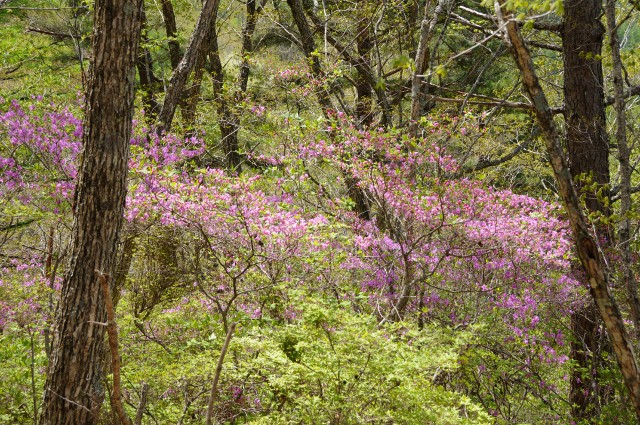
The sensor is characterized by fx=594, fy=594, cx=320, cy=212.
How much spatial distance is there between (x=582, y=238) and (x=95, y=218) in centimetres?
261

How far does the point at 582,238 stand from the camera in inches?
81.2

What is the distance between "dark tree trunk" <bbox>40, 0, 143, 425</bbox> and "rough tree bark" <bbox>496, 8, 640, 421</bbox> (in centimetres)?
232

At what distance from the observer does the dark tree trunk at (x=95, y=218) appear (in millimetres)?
3379

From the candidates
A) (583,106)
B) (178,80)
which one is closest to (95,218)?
(178,80)

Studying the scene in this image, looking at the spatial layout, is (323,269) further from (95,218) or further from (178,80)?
(178,80)

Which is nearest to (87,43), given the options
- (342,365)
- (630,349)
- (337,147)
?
(337,147)

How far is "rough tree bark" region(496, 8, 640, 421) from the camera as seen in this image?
2012mm

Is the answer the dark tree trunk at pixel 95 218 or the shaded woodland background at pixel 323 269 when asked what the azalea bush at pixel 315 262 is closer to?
the shaded woodland background at pixel 323 269

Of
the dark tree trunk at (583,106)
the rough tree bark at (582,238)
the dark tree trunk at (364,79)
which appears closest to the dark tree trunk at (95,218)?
the rough tree bark at (582,238)

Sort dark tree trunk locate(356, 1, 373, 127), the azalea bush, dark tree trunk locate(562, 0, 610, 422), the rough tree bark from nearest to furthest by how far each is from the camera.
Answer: the rough tree bark
the azalea bush
dark tree trunk locate(562, 0, 610, 422)
dark tree trunk locate(356, 1, 373, 127)

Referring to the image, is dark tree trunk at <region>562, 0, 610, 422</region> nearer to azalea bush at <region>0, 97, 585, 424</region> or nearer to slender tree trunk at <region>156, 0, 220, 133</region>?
azalea bush at <region>0, 97, 585, 424</region>

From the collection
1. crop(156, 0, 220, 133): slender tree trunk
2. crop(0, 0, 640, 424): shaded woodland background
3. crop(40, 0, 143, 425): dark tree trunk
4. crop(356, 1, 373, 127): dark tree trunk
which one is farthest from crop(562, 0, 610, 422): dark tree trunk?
crop(40, 0, 143, 425): dark tree trunk

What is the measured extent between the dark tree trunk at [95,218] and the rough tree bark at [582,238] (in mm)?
2317

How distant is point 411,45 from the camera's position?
836 centimetres
